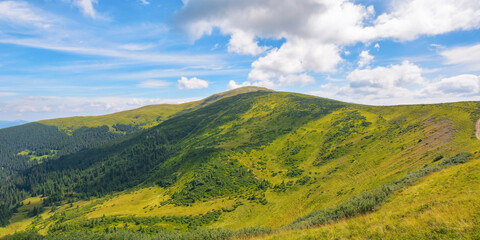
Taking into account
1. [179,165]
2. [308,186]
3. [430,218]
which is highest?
[430,218]

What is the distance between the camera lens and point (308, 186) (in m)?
54.3

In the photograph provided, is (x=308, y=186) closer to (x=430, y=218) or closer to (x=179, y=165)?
(x=430, y=218)

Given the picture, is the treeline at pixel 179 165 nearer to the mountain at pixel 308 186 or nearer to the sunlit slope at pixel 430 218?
the mountain at pixel 308 186

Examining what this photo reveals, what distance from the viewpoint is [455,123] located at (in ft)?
Answer: 164

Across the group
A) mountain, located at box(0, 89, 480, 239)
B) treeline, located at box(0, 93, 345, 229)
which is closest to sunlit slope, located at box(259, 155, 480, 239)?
mountain, located at box(0, 89, 480, 239)

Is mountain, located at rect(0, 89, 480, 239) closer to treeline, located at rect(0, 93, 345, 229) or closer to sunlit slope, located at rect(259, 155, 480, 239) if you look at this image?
sunlit slope, located at rect(259, 155, 480, 239)

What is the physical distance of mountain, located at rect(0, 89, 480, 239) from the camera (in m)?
15.3

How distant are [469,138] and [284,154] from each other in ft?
195

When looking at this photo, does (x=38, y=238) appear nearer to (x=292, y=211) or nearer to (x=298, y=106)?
(x=292, y=211)

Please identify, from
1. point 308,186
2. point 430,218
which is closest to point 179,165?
point 308,186

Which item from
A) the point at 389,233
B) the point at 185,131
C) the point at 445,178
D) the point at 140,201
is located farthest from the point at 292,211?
the point at 185,131

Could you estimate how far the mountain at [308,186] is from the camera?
15273 millimetres

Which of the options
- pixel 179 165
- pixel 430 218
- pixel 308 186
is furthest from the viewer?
pixel 179 165

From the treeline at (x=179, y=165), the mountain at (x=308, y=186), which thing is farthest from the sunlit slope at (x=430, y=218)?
the treeline at (x=179, y=165)
